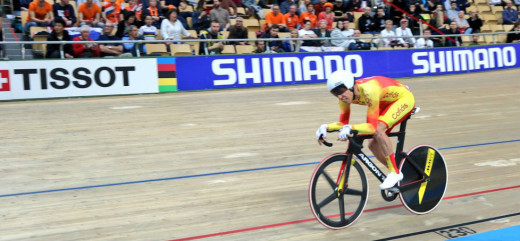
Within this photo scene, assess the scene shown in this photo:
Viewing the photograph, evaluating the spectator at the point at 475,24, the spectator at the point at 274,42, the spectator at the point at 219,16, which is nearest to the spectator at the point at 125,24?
the spectator at the point at 219,16

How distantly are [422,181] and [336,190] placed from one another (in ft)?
2.69

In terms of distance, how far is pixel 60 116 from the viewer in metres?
8.60

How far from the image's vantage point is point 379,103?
14.6 ft

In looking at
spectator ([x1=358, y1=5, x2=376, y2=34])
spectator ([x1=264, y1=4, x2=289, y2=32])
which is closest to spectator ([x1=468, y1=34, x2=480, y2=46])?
spectator ([x1=358, y1=5, x2=376, y2=34])

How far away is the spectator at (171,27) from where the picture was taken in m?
Result: 11.1

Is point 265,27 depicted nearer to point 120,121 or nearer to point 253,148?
point 120,121

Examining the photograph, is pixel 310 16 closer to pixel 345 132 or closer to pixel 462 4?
pixel 462 4

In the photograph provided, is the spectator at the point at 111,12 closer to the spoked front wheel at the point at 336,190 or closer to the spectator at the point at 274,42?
the spectator at the point at 274,42

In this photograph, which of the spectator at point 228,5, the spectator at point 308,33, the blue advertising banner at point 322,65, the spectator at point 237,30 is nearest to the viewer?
the blue advertising banner at point 322,65

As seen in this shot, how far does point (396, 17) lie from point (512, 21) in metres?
4.21

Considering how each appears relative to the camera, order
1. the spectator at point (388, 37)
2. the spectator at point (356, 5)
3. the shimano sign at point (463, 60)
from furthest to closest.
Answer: the spectator at point (356, 5) → the shimano sign at point (463, 60) → the spectator at point (388, 37)

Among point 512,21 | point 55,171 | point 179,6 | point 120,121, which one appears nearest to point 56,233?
point 55,171

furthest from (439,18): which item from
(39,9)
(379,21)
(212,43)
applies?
(39,9)

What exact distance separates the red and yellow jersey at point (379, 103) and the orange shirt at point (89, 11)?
7484 mm
